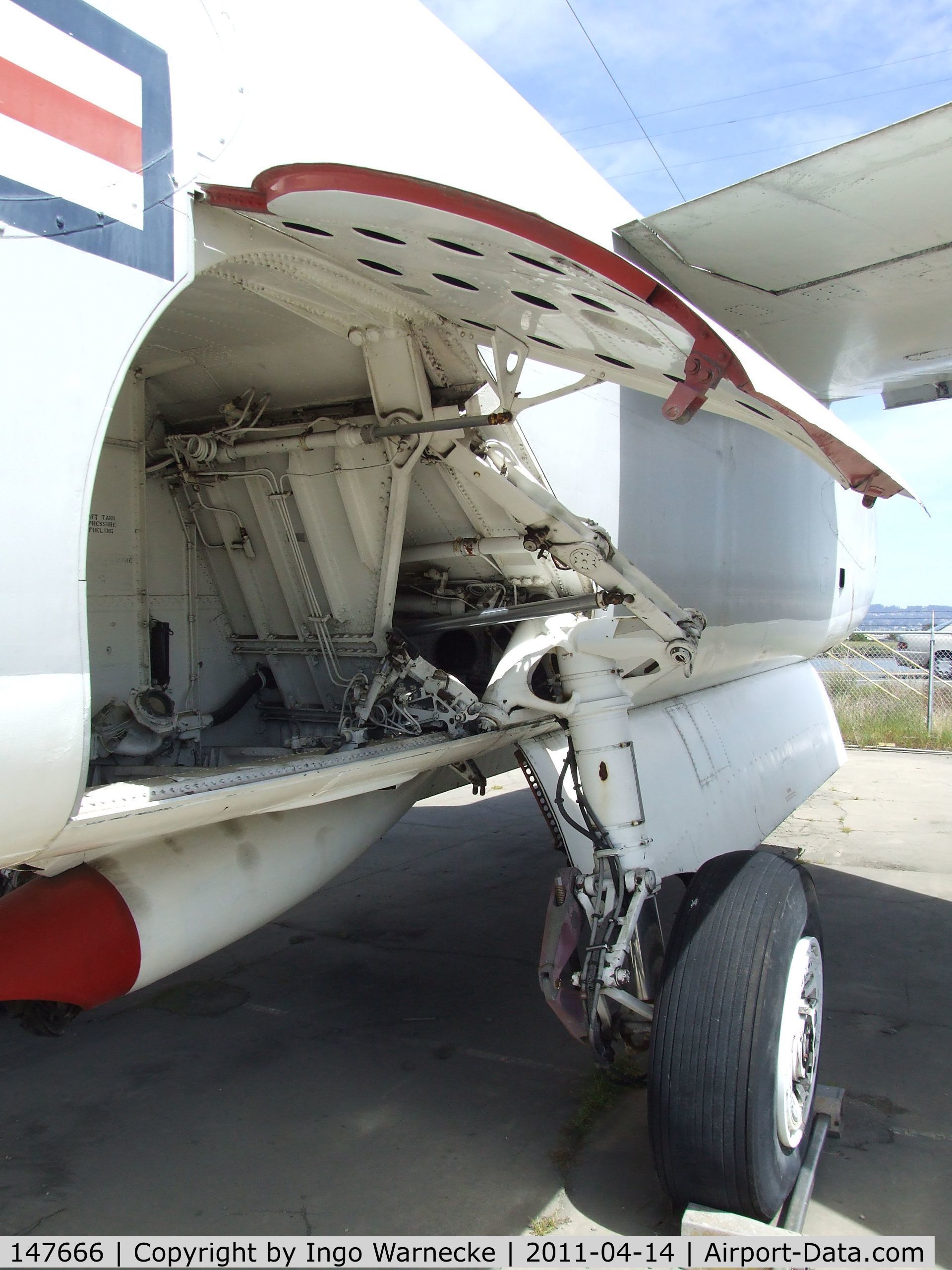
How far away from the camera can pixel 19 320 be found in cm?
163

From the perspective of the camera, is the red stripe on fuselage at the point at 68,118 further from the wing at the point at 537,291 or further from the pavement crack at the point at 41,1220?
the pavement crack at the point at 41,1220

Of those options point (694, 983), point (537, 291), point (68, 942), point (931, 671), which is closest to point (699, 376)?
point (537, 291)

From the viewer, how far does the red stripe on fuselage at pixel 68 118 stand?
5.32 ft

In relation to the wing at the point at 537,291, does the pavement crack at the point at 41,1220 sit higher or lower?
lower

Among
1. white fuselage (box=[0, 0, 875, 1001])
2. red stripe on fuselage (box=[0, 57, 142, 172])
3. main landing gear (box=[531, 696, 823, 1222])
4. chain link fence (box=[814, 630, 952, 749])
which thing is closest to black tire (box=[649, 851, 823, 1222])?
main landing gear (box=[531, 696, 823, 1222])

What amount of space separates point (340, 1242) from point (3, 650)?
1.94m

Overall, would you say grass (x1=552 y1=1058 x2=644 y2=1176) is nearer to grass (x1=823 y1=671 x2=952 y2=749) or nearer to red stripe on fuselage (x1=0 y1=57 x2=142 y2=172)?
red stripe on fuselage (x1=0 y1=57 x2=142 y2=172)

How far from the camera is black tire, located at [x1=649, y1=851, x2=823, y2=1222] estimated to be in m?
2.49

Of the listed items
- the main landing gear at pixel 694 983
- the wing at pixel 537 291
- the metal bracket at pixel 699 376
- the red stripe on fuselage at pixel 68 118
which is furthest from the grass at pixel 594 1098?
the red stripe on fuselage at pixel 68 118

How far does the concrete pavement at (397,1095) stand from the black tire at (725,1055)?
0.84ft

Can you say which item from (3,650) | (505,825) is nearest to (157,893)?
(3,650)

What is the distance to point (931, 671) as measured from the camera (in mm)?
12555

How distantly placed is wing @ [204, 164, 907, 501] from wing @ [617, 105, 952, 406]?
71 centimetres

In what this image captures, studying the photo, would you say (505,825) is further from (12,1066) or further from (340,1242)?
(340,1242)
